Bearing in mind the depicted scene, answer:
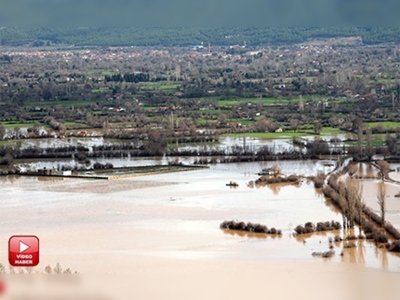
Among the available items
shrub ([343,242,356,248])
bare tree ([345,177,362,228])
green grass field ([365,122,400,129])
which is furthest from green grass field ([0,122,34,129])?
shrub ([343,242,356,248])

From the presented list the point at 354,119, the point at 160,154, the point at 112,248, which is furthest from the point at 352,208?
the point at 354,119

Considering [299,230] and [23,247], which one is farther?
[299,230]

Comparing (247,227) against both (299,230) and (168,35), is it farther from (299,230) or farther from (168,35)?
(168,35)

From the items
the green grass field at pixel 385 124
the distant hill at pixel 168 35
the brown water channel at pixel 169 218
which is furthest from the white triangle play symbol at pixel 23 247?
the distant hill at pixel 168 35

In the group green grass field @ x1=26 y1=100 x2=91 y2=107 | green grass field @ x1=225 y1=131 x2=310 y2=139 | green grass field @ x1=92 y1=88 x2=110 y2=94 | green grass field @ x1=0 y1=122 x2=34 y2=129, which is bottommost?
green grass field @ x1=225 y1=131 x2=310 y2=139

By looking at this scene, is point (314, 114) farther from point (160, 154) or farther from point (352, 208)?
point (352, 208)

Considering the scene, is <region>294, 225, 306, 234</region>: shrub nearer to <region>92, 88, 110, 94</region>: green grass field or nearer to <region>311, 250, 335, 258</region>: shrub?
<region>311, 250, 335, 258</region>: shrub

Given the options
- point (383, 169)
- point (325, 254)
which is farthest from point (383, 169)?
point (325, 254)
